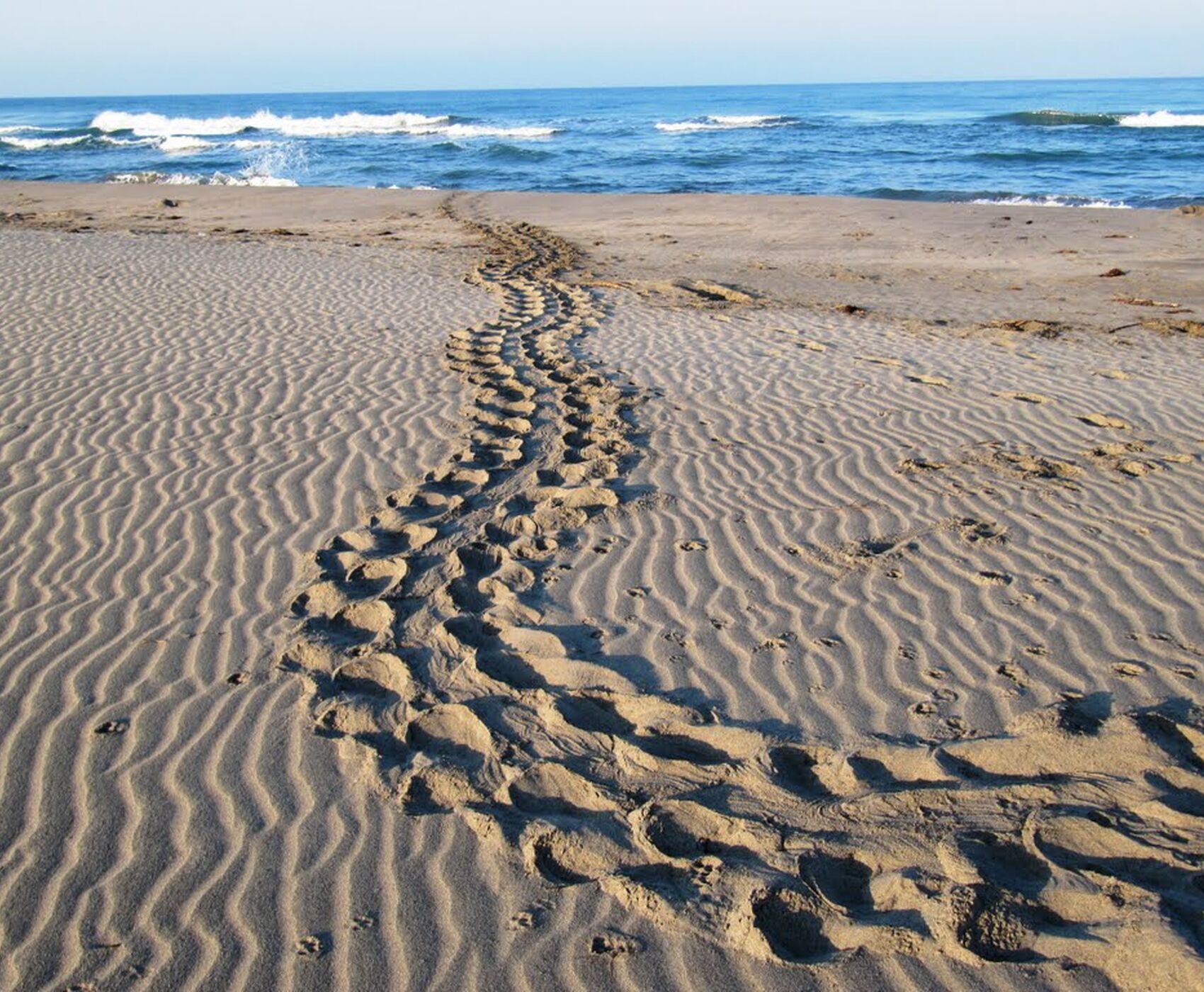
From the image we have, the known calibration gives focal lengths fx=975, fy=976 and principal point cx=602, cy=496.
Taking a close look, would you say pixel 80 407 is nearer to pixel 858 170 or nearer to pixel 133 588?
pixel 133 588

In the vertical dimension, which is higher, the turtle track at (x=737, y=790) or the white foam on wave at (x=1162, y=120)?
the white foam on wave at (x=1162, y=120)

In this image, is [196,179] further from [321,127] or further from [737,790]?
[737,790]

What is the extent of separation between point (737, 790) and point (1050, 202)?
21059 mm

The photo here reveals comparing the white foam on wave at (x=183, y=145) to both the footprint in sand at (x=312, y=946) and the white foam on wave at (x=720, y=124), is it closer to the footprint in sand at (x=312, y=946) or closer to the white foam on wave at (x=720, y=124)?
the white foam on wave at (x=720, y=124)

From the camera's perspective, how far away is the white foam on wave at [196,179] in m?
26.3

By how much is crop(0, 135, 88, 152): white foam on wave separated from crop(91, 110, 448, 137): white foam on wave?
13.6ft

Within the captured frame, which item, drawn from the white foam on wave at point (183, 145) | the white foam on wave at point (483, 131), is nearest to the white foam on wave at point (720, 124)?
the white foam on wave at point (483, 131)

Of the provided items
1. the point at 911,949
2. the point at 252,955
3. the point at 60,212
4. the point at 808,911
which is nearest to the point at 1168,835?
the point at 911,949

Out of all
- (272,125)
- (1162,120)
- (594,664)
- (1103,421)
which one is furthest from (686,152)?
(272,125)

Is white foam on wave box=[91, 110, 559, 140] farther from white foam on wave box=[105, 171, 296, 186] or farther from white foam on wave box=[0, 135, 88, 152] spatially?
white foam on wave box=[105, 171, 296, 186]

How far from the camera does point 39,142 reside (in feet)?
139

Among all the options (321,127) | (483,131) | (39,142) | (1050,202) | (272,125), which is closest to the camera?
(1050,202)

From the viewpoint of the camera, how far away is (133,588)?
4.42 metres

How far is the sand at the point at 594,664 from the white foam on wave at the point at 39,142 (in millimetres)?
37542
